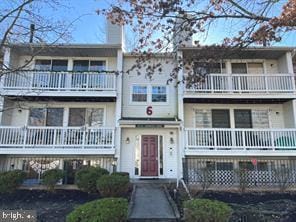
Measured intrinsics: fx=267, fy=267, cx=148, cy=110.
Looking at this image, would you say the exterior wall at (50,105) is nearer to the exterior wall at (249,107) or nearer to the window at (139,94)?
the window at (139,94)

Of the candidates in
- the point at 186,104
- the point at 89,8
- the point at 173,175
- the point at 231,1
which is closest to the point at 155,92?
the point at 186,104

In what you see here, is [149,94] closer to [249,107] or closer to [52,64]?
[249,107]

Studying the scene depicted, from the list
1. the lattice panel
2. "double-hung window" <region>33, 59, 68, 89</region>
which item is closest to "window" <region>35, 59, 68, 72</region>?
"double-hung window" <region>33, 59, 68, 89</region>

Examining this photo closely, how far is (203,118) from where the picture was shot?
52.0ft

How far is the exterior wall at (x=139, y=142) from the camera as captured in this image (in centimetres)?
1465

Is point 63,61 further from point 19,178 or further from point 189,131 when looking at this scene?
point 189,131

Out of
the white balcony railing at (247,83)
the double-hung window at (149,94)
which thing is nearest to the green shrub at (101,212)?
the white balcony railing at (247,83)

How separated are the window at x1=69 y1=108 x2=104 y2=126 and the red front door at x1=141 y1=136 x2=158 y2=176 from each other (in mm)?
2881

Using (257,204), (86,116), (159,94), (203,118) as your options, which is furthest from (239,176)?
(86,116)

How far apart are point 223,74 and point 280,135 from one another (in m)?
4.47

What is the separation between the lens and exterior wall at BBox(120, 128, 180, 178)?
48.1ft

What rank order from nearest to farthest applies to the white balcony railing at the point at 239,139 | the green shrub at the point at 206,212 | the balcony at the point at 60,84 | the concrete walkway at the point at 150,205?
the green shrub at the point at 206,212
the concrete walkway at the point at 150,205
the white balcony railing at the point at 239,139
the balcony at the point at 60,84

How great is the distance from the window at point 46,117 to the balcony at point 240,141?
7.35 metres

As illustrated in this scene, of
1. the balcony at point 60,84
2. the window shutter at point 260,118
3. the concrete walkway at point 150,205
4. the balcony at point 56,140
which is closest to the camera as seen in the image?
the concrete walkway at point 150,205
